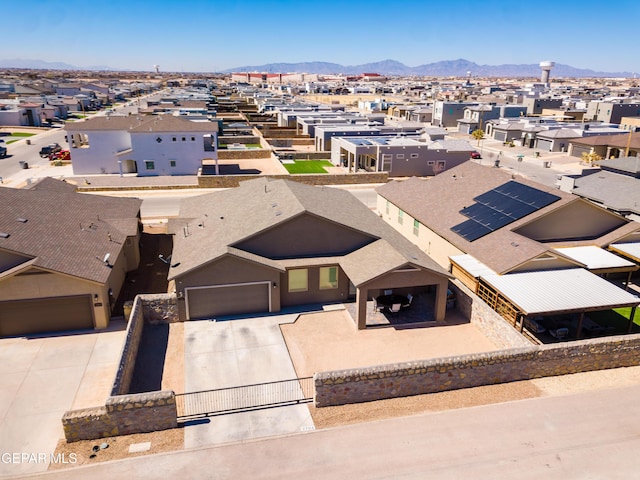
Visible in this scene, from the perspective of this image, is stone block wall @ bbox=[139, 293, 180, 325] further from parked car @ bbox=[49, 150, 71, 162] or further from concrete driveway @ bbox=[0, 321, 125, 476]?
parked car @ bbox=[49, 150, 71, 162]

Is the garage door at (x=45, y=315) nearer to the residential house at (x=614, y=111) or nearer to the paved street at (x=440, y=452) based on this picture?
the paved street at (x=440, y=452)

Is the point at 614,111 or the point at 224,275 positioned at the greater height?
the point at 614,111

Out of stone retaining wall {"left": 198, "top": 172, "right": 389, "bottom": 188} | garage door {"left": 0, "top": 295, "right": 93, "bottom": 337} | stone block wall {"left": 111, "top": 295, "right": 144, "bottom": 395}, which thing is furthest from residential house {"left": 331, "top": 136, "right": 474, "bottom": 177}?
garage door {"left": 0, "top": 295, "right": 93, "bottom": 337}

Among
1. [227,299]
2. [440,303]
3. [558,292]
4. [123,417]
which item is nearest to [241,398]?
[123,417]

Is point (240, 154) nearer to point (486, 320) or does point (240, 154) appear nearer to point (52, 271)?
point (52, 271)

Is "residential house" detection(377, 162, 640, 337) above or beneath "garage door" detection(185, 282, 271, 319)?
above

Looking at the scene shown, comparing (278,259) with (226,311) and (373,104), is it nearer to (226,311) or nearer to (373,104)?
(226,311)

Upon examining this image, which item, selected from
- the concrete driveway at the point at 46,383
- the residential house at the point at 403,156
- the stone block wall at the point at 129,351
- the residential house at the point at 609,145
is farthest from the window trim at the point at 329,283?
the residential house at the point at 609,145
